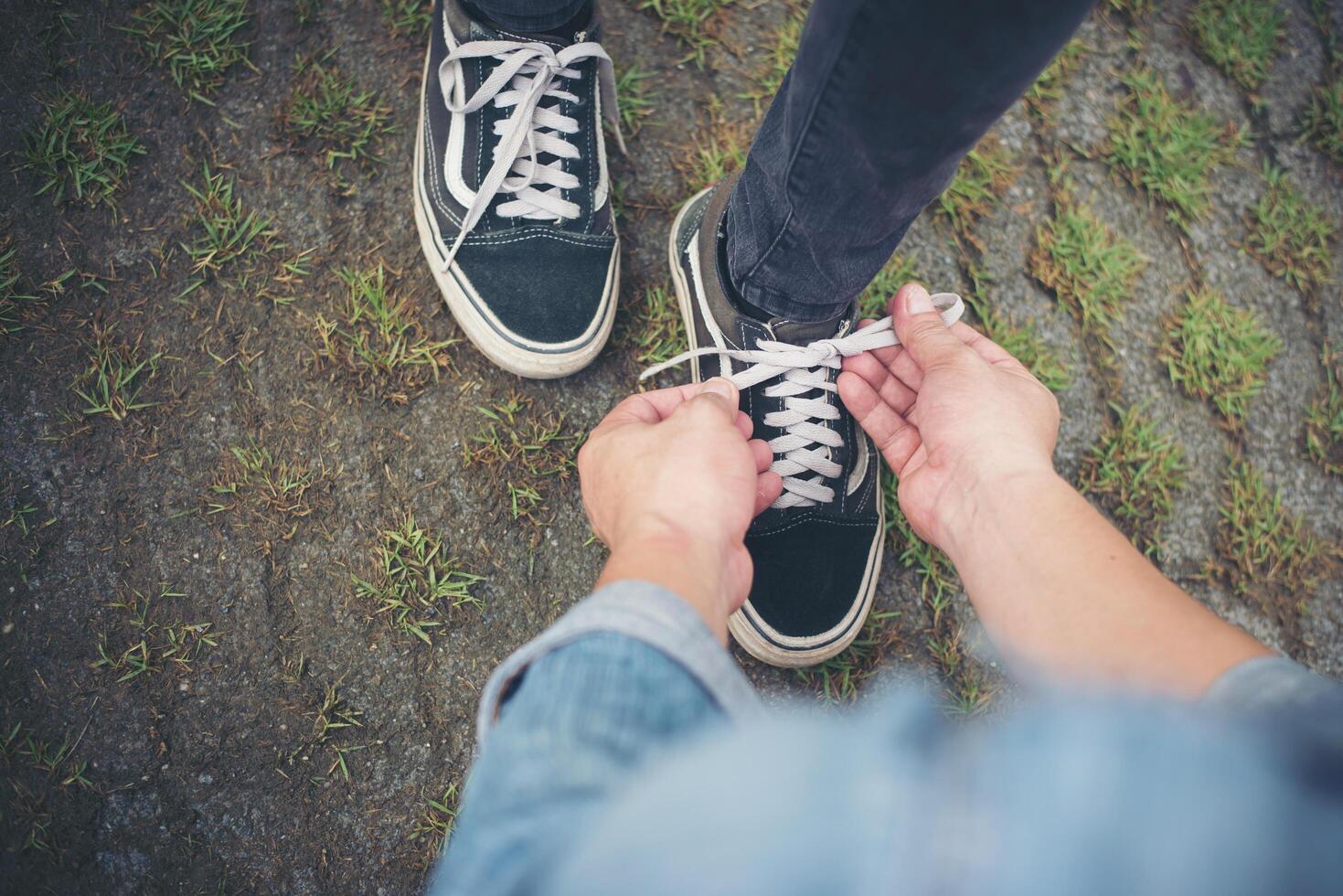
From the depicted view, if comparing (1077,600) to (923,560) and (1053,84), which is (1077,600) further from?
(1053,84)

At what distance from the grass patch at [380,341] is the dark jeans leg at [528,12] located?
597mm

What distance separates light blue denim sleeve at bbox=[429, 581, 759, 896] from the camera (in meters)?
0.66

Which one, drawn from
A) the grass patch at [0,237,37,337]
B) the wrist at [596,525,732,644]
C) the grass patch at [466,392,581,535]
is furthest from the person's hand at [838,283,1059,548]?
the grass patch at [0,237,37,337]

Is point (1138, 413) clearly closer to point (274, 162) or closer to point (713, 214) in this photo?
point (713, 214)

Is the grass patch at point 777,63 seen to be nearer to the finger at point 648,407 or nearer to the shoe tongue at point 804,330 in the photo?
the shoe tongue at point 804,330

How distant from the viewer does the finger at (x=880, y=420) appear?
1.51 metres

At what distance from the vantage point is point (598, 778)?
673mm

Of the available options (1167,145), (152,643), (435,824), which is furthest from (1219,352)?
(152,643)

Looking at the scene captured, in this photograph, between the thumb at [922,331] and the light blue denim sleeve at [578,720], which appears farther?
the thumb at [922,331]

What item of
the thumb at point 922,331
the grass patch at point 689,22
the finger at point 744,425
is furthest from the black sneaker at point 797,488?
the grass patch at point 689,22

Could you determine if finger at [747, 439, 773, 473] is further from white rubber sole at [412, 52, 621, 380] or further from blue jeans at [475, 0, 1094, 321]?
white rubber sole at [412, 52, 621, 380]

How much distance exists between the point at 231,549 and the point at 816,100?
1.43 meters

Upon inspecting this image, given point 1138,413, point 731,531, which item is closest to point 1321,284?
point 1138,413

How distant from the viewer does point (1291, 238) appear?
2111 millimetres
